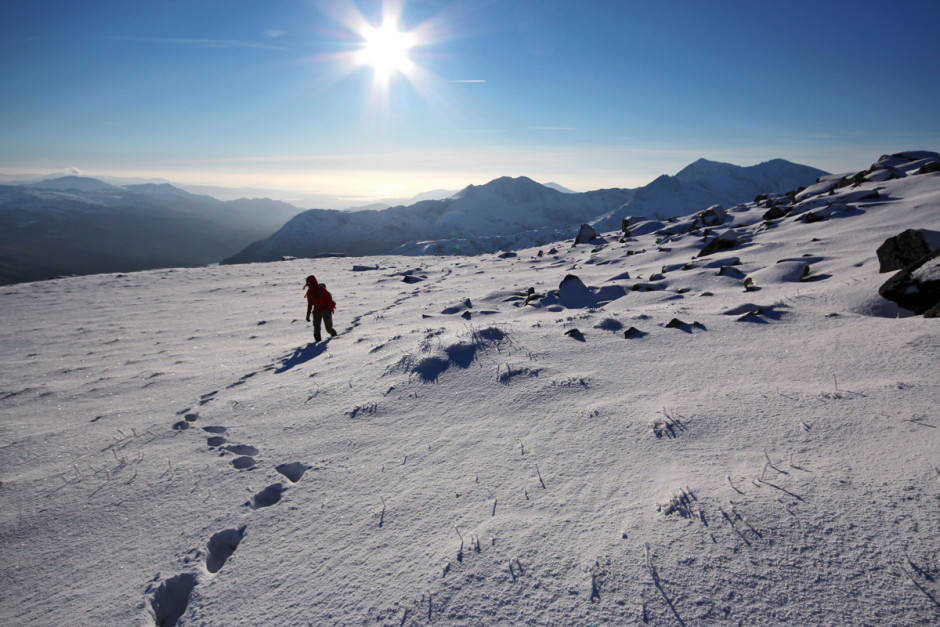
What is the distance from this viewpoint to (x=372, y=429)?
5.38m

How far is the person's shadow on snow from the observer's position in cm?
891

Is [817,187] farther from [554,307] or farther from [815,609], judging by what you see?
[815,609]

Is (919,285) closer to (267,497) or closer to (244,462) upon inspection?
(267,497)

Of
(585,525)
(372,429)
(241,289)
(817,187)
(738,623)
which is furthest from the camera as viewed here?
(817,187)

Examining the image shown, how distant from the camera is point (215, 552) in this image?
3.67 m

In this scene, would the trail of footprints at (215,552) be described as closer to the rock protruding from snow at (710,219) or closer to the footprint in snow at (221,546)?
the footprint in snow at (221,546)

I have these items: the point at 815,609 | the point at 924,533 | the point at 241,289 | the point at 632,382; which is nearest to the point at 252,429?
the point at 632,382

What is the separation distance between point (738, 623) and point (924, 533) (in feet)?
5.02

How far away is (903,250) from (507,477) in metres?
10.6

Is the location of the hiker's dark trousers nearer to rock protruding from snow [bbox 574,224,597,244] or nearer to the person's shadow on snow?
the person's shadow on snow

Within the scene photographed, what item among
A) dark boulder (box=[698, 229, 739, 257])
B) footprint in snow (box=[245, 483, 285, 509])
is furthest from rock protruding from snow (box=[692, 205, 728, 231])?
footprint in snow (box=[245, 483, 285, 509])

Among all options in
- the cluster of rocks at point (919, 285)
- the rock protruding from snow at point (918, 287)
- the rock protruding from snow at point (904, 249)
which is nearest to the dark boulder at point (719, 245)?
the rock protruding from snow at point (904, 249)

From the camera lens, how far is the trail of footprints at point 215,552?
320 centimetres

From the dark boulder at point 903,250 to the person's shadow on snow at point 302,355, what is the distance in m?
12.9
